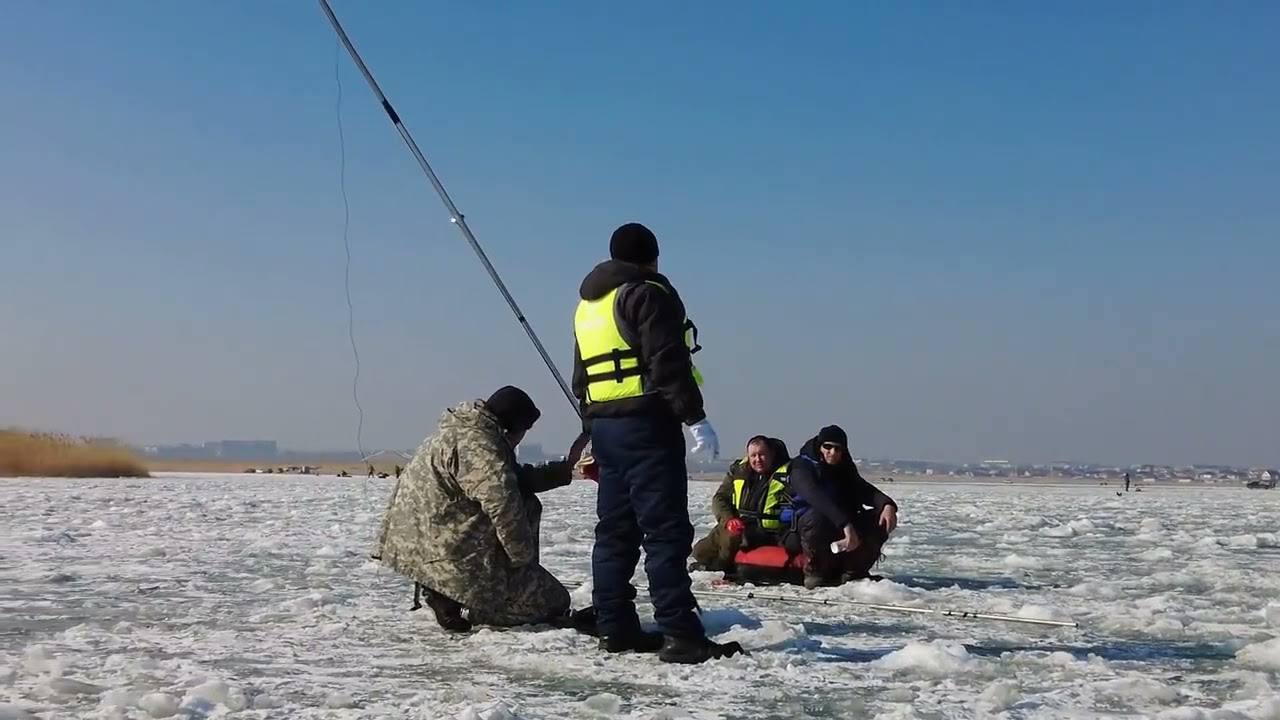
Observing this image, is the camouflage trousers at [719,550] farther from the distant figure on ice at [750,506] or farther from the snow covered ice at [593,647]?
the snow covered ice at [593,647]

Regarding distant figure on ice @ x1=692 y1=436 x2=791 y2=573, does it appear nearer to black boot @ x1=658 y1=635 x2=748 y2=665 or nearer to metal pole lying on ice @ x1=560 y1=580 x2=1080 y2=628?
metal pole lying on ice @ x1=560 y1=580 x2=1080 y2=628

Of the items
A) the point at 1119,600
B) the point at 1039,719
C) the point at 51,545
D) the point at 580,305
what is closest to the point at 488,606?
the point at 580,305

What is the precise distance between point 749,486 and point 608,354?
3777mm

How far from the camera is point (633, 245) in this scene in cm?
461

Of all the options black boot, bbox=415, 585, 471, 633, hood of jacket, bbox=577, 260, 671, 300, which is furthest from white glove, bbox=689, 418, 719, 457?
black boot, bbox=415, 585, 471, 633

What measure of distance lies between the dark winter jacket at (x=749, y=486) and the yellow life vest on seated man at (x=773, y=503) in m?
0.02

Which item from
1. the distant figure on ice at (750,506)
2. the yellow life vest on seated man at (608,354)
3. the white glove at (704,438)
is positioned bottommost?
the distant figure on ice at (750,506)

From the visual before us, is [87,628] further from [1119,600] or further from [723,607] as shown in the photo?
[1119,600]

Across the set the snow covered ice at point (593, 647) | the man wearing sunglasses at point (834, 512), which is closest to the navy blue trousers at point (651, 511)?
the snow covered ice at point (593, 647)

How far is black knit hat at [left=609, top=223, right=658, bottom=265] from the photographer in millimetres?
4609

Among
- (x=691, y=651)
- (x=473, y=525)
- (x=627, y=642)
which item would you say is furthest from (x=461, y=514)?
(x=691, y=651)

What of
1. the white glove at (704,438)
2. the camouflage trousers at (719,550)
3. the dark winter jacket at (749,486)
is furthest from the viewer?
the dark winter jacket at (749,486)

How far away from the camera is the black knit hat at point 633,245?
15.1 ft

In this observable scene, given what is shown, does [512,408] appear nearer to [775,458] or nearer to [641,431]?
[641,431]
